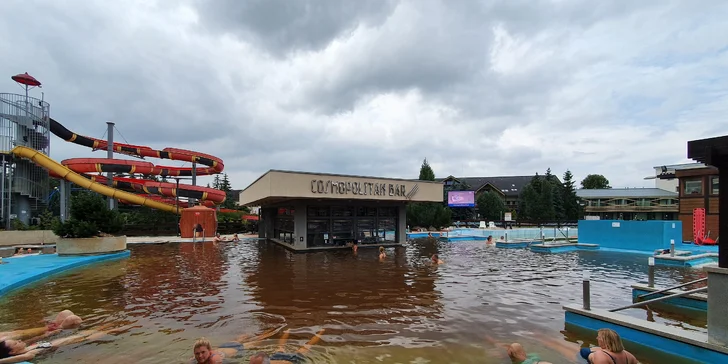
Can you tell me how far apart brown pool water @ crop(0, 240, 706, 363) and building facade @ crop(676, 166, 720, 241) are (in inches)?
657

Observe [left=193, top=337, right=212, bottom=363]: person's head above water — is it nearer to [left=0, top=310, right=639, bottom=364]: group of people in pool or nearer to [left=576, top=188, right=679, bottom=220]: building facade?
[left=0, top=310, right=639, bottom=364]: group of people in pool

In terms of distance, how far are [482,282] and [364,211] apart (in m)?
13.9

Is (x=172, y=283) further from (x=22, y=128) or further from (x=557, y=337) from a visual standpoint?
(x=22, y=128)

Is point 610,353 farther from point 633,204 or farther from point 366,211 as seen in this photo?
point 633,204

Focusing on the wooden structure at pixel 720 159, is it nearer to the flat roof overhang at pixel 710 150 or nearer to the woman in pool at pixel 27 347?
the flat roof overhang at pixel 710 150

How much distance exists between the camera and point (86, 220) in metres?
20.1

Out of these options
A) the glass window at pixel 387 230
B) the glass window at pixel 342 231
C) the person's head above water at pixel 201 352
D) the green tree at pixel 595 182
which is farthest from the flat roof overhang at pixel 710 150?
the green tree at pixel 595 182

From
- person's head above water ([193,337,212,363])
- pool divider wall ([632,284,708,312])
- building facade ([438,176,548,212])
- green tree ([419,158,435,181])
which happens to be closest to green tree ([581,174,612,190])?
building facade ([438,176,548,212])

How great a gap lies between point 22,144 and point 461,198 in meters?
52.5

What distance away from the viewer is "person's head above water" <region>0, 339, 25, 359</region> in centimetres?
639

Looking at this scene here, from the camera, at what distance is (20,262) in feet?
56.5

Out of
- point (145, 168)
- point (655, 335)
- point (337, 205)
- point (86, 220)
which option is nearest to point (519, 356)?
point (655, 335)

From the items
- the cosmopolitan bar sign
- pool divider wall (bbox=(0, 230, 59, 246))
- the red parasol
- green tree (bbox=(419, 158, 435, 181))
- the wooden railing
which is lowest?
the wooden railing

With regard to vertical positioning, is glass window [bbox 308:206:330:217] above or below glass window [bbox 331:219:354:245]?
above
